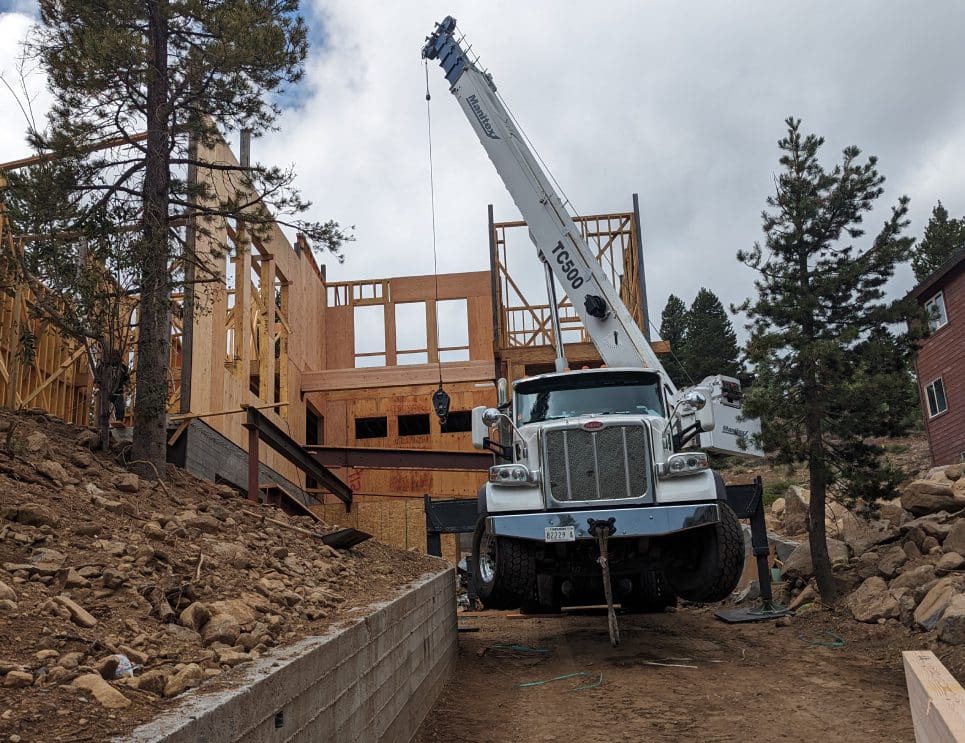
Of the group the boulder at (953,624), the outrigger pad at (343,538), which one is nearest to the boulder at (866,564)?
the boulder at (953,624)

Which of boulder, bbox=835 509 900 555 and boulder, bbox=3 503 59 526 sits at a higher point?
boulder, bbox=3 503 59 526

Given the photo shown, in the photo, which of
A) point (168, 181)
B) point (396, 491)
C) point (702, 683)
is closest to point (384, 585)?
point (702, 683)

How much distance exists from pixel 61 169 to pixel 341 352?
1580 cm

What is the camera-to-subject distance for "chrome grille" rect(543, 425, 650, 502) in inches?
327

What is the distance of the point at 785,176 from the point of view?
13141mm

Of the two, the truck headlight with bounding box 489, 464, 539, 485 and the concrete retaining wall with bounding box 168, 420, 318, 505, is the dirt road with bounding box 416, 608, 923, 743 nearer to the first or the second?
the truck headlight with bounding box 489, 464, 539, 485

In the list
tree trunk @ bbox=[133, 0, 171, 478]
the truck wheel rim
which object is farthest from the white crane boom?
tree trunk @ bbox=[133, 0, 171, 478]

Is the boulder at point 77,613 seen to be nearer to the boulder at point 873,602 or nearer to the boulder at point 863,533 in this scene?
the boulder at point 873,602

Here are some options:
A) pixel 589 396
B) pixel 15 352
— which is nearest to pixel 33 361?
pixel 15 352

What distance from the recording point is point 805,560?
1282 centimetres

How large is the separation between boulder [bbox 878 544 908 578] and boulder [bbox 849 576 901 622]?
1.06 feet

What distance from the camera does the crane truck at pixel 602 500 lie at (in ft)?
26.6

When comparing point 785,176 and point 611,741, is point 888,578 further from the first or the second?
point 611,741

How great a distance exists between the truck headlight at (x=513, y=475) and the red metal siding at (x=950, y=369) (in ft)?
57.4
